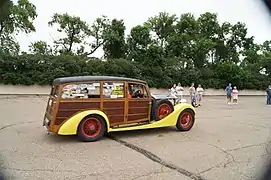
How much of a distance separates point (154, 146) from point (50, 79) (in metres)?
14.2

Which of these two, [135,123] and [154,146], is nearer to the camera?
[154,146]

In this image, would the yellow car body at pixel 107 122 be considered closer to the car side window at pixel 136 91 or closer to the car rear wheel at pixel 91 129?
the car rear wheel at pixel 91 129

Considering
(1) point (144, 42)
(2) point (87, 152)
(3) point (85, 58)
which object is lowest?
(2) point (87, 152)

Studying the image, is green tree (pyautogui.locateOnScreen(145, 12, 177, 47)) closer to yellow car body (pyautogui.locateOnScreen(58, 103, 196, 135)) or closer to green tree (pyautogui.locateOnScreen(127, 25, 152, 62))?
green tree (pyautogui.locateOnScreen(127, 25, 152, 62))

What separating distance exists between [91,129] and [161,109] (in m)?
1.66

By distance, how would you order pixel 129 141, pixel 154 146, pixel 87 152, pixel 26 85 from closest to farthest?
pixel 87 152
pixel 154 146
pixel 129 141
pixel 26 85

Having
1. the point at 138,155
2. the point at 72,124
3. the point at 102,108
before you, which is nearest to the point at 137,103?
the point at 102,108

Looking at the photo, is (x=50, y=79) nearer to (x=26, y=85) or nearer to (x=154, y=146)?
(x=26, y=85)

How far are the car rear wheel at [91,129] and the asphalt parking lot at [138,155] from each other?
0.46ft

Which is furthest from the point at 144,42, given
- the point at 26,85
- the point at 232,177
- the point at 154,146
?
the point at 232,177

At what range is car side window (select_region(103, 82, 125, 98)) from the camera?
5.09 meters

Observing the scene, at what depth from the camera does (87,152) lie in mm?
4047

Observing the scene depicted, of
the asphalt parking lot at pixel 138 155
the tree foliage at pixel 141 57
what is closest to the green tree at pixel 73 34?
the tree foliage at pixel 141 57

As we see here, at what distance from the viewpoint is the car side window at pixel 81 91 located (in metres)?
4.74
